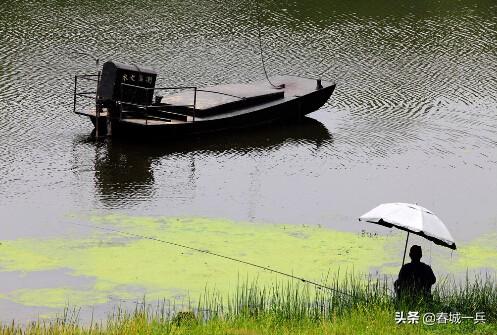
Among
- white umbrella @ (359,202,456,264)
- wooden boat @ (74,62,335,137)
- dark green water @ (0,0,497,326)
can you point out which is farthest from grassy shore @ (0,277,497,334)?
wooden boat @ (74,62,335,137)

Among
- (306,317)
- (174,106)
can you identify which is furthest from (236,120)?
(306,317)

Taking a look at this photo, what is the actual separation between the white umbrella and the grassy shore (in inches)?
32.8

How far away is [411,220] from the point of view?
1434 centimetres

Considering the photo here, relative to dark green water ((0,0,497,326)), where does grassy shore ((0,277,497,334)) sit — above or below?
below

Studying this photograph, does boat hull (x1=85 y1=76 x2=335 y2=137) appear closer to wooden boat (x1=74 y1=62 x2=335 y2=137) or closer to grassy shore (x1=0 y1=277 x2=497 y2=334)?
wooden boat (x1=74 y1=62 x2=335 y2=137)

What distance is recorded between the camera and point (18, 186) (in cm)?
2117

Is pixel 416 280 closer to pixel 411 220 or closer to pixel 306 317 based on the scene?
pixel 411 220

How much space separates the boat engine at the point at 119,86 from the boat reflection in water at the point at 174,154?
2.99 feet

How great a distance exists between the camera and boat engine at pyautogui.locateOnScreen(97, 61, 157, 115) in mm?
24516

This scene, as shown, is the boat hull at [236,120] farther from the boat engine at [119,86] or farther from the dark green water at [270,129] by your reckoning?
the boat engine at [119,86]

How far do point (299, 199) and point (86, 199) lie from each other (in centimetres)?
421

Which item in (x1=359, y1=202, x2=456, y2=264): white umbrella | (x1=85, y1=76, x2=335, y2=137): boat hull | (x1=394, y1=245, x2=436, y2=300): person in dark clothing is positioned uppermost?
(x1=85, y1=76, x2=335, y2=137): boat hull

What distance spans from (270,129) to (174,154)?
3485mm

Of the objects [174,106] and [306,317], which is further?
[174,106]
